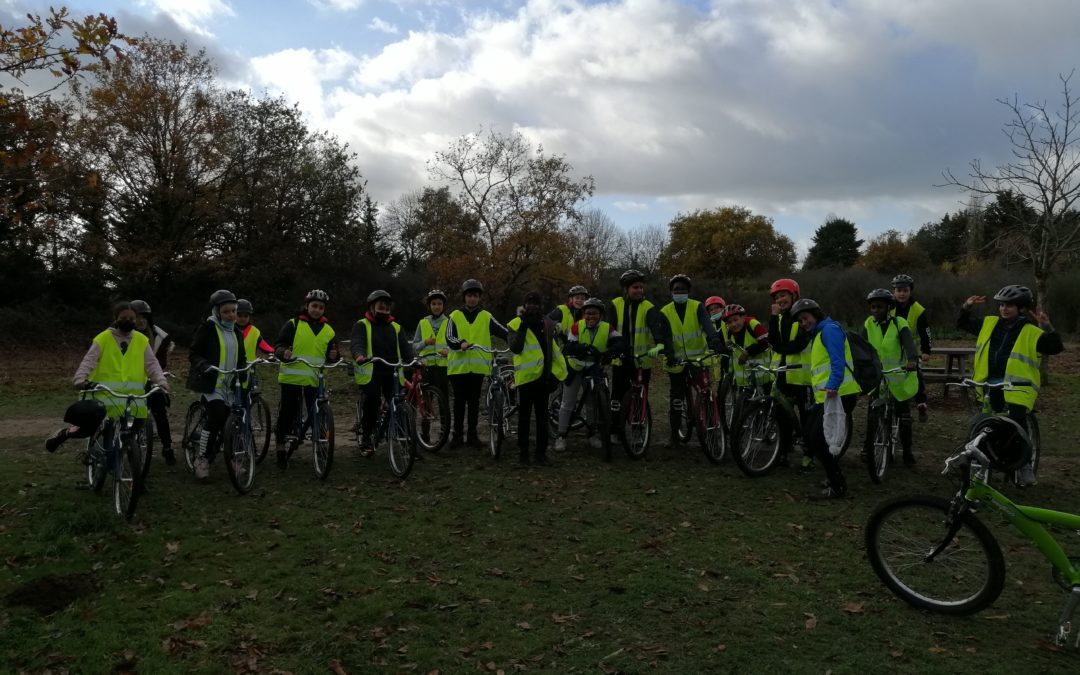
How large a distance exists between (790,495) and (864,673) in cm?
343

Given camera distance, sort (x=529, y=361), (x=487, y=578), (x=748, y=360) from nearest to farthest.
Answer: (x=487, y=578) → (x=529, y=361) → (x=748, y=360)

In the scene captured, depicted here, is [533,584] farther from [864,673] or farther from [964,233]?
[964,233]

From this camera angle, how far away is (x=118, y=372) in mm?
6641

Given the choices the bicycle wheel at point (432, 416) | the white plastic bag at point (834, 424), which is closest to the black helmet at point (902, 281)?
the white plastic bag at point (834, 424)

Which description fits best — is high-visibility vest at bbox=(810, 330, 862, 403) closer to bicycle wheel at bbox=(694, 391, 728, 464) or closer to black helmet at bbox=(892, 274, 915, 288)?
bicycle wheel at bbox=(694, 391, 728, 464)

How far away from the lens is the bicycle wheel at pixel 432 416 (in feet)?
30.6

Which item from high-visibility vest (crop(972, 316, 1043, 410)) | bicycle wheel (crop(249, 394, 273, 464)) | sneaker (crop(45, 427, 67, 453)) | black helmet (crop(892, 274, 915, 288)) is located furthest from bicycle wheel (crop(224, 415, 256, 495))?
black helmet (crop(892, 274, 915, 288))

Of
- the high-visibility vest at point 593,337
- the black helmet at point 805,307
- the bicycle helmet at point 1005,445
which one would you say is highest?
the black helmet at point 805,307

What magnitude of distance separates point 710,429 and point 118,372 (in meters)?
5.91

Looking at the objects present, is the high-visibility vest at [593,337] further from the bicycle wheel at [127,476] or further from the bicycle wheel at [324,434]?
the bicycle wheel at [127,476]

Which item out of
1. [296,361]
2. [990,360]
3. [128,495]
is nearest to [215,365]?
[296,361]

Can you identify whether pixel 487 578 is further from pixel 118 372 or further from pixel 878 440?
pixel 878 440

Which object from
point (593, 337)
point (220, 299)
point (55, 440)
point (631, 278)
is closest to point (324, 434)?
point (220, 299)

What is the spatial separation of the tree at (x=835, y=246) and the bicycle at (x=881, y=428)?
52807mm
